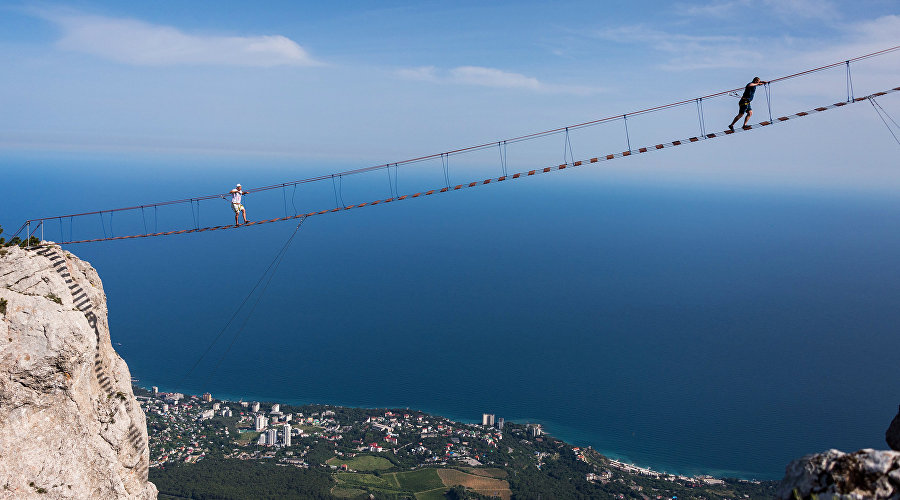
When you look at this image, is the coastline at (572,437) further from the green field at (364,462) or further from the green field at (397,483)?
the green field at (397,483)

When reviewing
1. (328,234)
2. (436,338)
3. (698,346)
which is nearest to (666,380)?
(698,346)

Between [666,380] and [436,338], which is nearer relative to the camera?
[666,380]

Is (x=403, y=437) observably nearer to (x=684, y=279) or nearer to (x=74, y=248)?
(x=684, y=279)

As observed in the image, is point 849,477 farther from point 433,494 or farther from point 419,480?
point 419,480

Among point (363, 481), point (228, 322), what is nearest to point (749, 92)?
point (363, 481)

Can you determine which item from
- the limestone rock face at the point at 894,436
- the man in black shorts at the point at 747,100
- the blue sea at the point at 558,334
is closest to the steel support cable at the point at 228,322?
the blue sea at the point at 558,334

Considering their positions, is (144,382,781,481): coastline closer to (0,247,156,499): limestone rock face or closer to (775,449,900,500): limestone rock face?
(0,247,156,499): limestone rock face

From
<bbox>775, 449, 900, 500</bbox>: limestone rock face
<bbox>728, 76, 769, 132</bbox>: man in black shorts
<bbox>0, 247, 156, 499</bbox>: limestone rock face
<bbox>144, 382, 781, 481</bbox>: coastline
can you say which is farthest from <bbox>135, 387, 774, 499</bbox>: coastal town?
<bbox>775, 449, 900, 500</bbox>: limestone rock face
